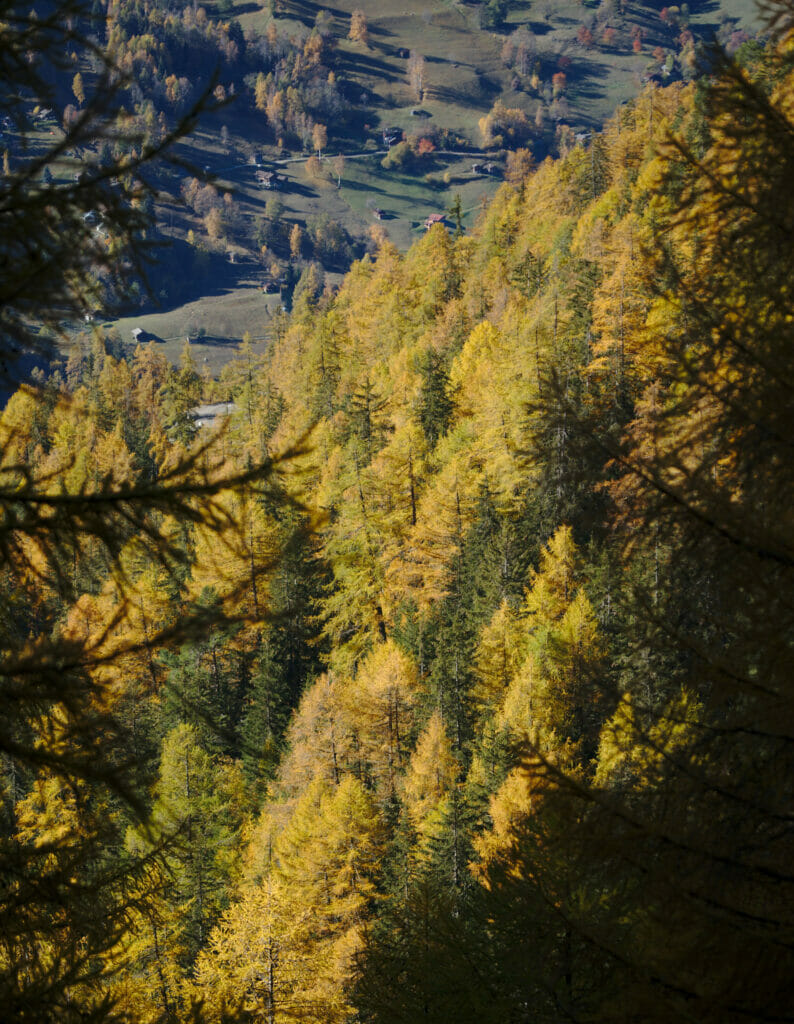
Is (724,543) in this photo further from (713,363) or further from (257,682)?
(257,682)

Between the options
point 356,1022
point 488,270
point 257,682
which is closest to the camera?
point 356,1022

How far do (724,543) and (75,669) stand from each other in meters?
3.46

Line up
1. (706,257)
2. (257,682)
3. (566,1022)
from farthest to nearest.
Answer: (257,682) → (706,257) → (566,1022)

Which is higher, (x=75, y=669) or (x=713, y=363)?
(x=713, y=363)

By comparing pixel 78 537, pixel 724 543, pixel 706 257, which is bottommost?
pixel 78 537

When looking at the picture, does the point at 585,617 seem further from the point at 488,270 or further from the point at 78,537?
the point at 488,270

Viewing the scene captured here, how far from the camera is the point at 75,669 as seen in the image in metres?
4.02

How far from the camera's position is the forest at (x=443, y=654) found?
4164 millimetres

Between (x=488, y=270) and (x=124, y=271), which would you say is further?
(x=488, y=270)

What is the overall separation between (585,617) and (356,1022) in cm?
1446

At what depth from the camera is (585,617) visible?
29203 millimetres

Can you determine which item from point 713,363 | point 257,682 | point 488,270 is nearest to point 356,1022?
point 257,682

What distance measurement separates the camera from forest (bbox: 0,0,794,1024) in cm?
416

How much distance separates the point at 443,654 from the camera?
31.4 m
